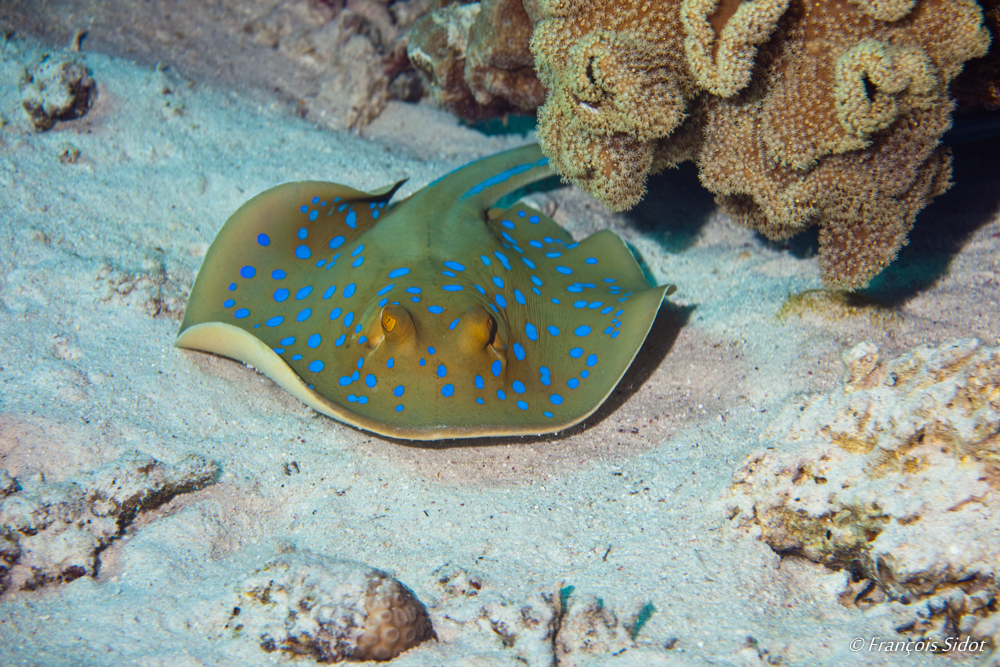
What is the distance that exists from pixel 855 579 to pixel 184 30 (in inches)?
344

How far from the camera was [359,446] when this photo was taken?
3654mm

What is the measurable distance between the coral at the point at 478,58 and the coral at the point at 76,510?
445 centimetres

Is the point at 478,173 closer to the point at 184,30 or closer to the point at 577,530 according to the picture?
the point at 577,530

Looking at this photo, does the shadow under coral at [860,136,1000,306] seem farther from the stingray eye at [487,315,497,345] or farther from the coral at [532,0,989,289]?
the stingray eye at [487,315,497,345]

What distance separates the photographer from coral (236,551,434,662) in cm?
255

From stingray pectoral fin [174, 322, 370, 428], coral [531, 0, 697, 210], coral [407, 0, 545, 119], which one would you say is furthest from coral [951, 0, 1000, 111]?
stingray pectoral fin [174, 322, 370, 428]

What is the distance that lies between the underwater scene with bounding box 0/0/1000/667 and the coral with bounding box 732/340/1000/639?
1cm

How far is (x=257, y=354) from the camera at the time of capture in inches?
127

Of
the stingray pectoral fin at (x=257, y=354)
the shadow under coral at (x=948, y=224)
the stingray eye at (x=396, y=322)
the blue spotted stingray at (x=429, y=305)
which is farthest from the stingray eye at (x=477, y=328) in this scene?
the shadow under coral at (x=948, y=224)

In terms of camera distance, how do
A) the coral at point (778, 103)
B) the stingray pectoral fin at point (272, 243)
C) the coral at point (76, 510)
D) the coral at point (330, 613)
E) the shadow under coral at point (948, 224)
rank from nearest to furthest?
1. the coral at point (330, 613)
2. the coral at point (76, 510)
3. the coral at point (778, 103)
4. the stingray pectoral fin at point (272, 243)
5. the shadow under coral at point (948, 224)

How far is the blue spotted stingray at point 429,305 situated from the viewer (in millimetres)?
3137

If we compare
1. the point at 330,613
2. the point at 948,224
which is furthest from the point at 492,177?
the point at 948,224

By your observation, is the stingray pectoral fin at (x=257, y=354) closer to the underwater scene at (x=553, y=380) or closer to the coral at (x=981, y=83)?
the underwater scene at (x=553, y=380)

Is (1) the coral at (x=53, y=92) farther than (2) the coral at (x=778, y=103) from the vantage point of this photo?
Yes
